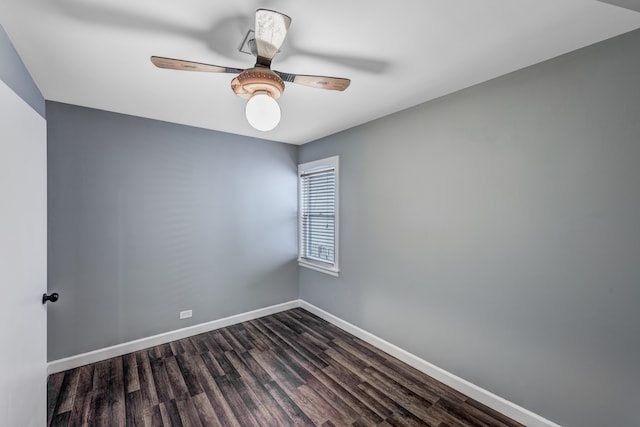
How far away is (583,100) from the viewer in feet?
5.22

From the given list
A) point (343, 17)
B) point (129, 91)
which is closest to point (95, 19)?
point (129, 91)

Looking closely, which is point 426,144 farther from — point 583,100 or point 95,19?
point 95,19

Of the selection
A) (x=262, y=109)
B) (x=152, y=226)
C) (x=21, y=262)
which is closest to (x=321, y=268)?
(x=152, y=226)

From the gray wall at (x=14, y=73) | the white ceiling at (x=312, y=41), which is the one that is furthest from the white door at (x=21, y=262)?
the white ceiling at (x=312, y=41)

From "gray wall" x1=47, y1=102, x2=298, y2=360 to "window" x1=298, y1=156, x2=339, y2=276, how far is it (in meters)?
0.33

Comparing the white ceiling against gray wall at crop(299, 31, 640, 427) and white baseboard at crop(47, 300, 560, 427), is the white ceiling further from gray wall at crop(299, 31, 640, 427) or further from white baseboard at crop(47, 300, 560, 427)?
white baseboard at crop(47, 300, 560, 427)

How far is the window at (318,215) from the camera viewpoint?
3.38 m

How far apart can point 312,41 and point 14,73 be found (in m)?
1.76

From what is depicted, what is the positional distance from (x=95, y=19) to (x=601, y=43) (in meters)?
2.78

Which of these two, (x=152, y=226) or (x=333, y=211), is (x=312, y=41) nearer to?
(x=333, y=211)

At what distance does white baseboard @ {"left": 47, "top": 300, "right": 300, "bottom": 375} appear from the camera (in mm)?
2420

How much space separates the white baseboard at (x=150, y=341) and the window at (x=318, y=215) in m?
0.88

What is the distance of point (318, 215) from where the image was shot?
366 cm

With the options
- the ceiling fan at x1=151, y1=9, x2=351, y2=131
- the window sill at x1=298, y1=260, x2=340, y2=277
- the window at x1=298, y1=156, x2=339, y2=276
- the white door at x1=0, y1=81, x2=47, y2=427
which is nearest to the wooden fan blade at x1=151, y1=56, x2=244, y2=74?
the ceiling fan at x1=151, y1=9, x2=351, y2=131
